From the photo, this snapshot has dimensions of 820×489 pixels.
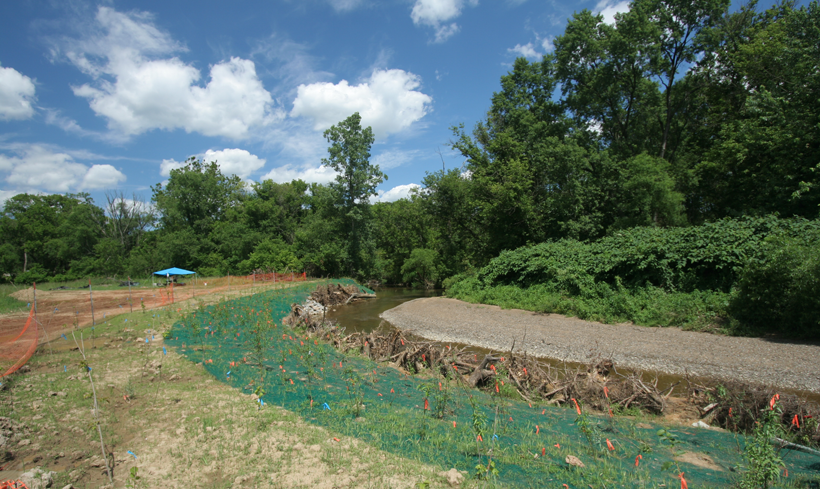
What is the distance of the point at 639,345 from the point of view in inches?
504

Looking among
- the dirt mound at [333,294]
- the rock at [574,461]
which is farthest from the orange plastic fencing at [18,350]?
the dirt mound at [333,294]

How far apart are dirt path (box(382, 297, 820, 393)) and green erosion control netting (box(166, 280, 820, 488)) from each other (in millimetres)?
3547

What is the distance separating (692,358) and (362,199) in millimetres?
36919

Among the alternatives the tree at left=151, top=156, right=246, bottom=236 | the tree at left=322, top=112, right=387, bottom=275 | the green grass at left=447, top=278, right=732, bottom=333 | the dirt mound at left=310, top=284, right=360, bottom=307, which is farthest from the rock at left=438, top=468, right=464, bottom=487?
the tree at left=151, top=156, right=246, bottom=236

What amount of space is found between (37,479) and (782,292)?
18.7 m

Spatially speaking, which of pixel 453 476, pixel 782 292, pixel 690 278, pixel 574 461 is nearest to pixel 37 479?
pixel 453 476

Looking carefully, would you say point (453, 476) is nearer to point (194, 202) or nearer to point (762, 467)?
point (762, 467)

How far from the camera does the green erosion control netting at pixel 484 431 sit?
177 inches

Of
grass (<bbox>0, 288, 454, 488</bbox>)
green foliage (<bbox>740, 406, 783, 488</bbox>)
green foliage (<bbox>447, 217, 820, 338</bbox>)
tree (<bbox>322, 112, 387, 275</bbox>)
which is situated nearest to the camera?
green foliage (<bbox>740, 406, 783, 488</bbox>)

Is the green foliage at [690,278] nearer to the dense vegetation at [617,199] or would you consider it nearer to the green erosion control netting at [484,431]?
the dense vegetation at [617,199]

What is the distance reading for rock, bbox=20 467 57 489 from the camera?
3834 millimetres

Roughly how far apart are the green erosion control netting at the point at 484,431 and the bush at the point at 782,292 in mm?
8997

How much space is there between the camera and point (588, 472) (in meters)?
4.40

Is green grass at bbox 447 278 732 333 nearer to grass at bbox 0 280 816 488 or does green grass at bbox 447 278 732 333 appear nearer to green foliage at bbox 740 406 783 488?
grass at bbox 0 280 816 488
